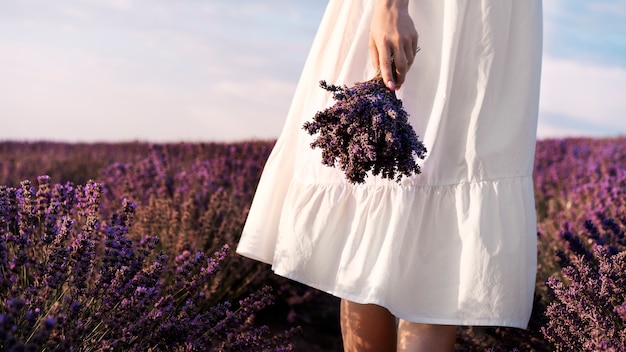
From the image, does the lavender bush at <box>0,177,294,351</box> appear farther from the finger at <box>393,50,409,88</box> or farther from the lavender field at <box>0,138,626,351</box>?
the finger at <box>393,50,409,88</box>

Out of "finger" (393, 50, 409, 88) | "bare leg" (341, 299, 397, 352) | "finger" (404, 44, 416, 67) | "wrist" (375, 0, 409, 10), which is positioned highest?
"wrist" (375, 0, 409, 10)

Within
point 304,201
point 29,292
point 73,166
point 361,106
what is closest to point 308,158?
point 304,201

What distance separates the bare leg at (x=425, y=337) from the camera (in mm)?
1804

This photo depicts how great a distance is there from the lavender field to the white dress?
11.7 inches

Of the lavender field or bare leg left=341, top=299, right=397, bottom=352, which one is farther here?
bare leg left=341, top=299, right=397, bottom=352

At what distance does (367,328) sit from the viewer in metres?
2.00

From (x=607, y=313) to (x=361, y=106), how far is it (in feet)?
3.29

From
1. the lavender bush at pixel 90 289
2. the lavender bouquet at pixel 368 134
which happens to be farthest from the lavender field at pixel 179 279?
the lavender bouquet at pixel 368 134

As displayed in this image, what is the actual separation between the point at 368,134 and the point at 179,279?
2.76 ft

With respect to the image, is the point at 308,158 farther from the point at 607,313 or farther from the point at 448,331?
the point at 607,313

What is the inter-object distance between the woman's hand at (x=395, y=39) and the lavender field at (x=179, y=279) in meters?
0.76

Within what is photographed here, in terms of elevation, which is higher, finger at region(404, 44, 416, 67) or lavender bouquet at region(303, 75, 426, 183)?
finger at region(404, 44, 416, 67)

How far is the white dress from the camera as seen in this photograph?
5.72 feet

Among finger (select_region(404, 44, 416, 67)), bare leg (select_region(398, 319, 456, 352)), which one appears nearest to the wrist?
finger (select_region(404, 44, 416, 67))
